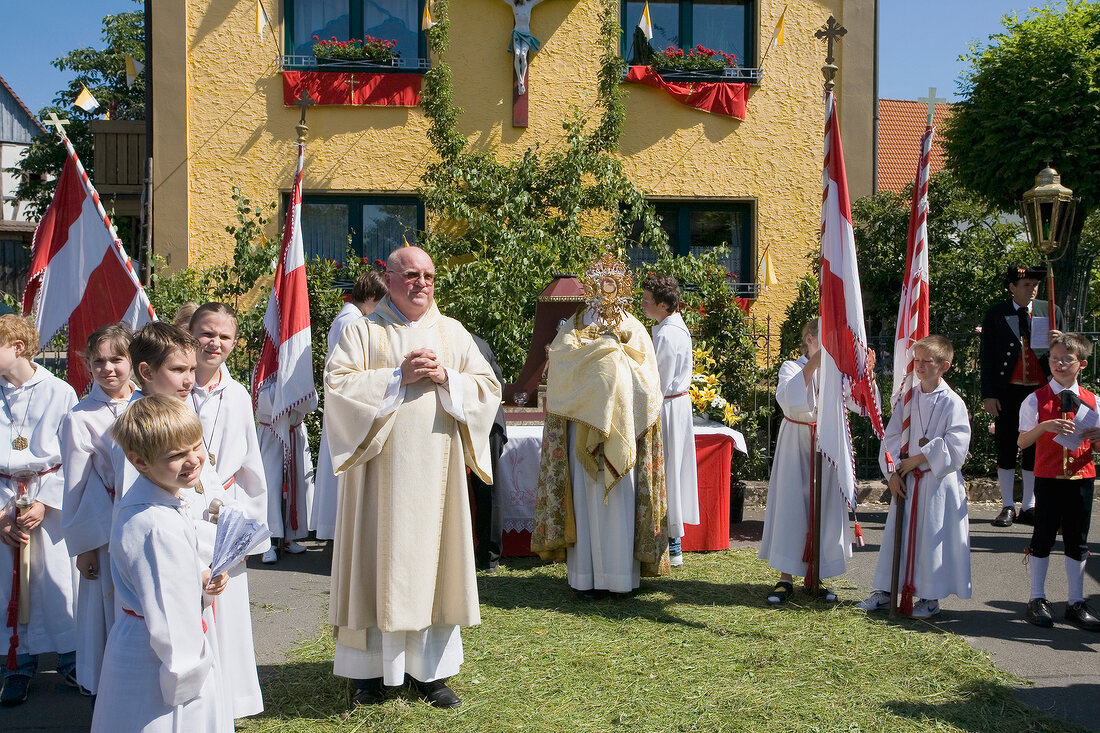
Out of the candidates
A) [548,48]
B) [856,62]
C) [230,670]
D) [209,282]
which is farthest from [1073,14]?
[230,670]

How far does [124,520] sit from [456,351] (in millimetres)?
2159

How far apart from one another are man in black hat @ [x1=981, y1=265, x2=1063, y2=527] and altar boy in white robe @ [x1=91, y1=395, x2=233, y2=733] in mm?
7854

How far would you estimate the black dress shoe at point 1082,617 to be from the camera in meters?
5.79

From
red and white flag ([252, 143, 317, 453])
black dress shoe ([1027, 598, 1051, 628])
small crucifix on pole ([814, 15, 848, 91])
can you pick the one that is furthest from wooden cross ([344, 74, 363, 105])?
black dress shoe ([1027, 598, 1051, 628])

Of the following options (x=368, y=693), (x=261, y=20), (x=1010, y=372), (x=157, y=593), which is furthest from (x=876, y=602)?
(x=261, y=20)

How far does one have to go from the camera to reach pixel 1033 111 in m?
12.0

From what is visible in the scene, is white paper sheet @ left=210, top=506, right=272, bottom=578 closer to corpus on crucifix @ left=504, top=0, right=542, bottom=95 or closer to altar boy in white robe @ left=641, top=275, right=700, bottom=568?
altar boy in white robe @ left=641, top=275, right=700, bottom=568

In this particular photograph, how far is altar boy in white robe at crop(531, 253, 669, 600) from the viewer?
251 inches

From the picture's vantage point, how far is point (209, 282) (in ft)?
38.0

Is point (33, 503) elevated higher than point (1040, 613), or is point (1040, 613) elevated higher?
point (33, 503)

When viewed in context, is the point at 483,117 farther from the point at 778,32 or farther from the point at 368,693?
the point at 368,693

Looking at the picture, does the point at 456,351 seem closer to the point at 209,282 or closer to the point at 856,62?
the point at 209,282

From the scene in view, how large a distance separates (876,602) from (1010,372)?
388 cm

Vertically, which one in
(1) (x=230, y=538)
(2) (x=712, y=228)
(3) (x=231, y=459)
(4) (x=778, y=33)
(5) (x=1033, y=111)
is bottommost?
(1) (x=230, y=538)
